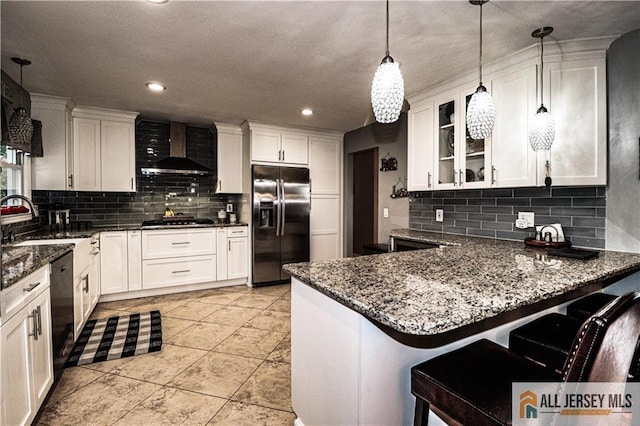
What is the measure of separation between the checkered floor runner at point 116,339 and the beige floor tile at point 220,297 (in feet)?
2.20

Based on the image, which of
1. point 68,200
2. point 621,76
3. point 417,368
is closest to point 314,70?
point 621,76

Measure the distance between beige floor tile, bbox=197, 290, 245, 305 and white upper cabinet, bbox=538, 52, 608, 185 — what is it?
342cm

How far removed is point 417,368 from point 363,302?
0.36m

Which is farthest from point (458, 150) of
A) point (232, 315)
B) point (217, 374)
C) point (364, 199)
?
point (232, 315)

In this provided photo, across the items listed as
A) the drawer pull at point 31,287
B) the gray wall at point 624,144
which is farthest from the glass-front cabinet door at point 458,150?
the drawer pull at point 31,287

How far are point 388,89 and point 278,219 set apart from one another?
10.7 ft

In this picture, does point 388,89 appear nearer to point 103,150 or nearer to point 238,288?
point 238,288

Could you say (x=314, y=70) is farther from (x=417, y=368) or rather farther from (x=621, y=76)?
(x=417, y=368)

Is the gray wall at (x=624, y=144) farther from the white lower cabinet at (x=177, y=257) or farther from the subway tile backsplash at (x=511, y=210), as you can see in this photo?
the white lower cabinet at (x=177, y=257)

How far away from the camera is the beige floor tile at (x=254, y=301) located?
12.3 feet

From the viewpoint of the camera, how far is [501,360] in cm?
117

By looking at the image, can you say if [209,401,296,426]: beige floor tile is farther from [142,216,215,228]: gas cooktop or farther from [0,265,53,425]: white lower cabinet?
[142,216,215,228]: gas cooktop

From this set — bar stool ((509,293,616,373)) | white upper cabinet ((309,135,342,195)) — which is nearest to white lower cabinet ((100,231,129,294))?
white upper cabinet ((309,135,342,195))

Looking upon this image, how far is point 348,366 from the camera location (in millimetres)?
1276
